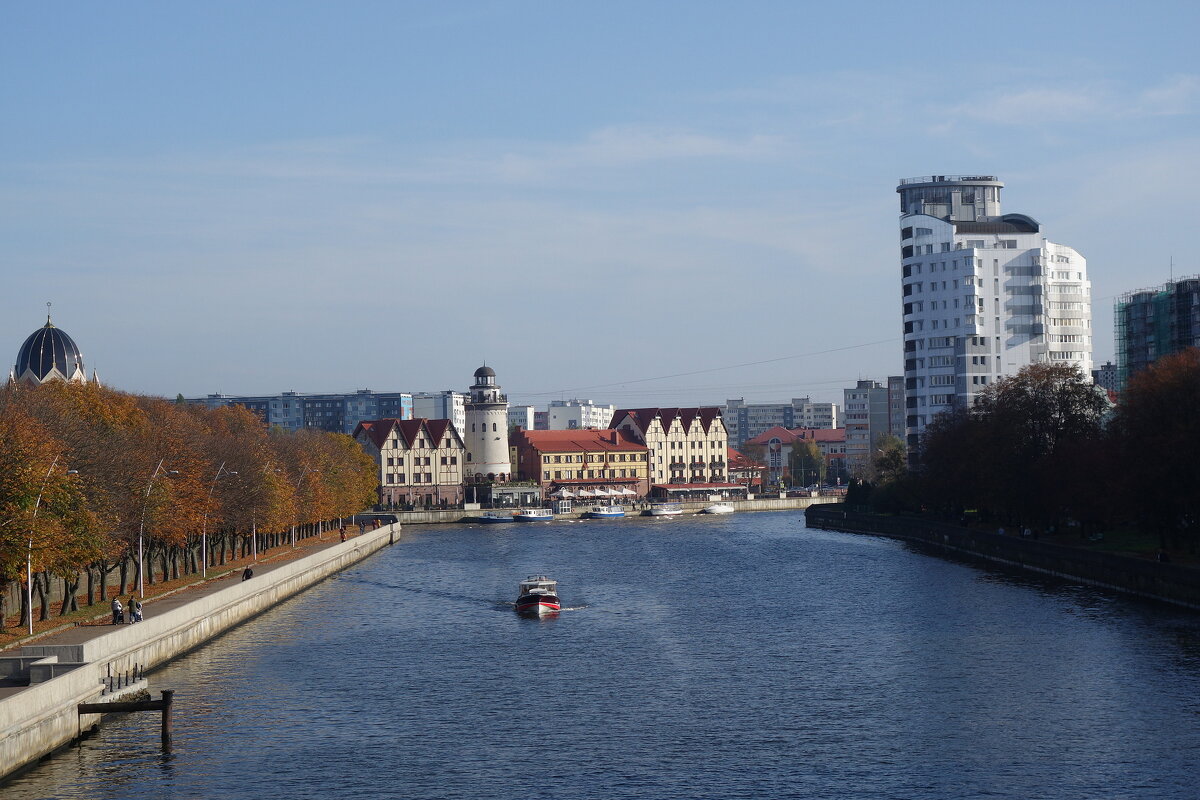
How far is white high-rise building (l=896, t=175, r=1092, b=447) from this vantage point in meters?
186

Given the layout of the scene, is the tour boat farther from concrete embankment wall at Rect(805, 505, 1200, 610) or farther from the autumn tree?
the autumn tree

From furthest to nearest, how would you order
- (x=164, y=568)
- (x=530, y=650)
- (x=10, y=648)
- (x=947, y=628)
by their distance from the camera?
(x=164, y=568) → (x=947, y=628) → (x=530, y=650) → (x=10, y=648)

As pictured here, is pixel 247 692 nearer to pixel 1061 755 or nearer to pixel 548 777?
pixel 548 777

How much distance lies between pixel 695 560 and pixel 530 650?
202ft

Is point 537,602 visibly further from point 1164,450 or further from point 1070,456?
point 1070,456

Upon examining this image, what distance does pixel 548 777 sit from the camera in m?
47.1

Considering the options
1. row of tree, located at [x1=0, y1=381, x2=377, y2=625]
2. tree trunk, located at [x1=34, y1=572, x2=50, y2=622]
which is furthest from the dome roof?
tree trunk, located at [x1=34, y1=572, x2=50, y2=622]

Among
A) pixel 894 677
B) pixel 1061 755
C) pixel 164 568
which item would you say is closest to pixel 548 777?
pixel 1061 755

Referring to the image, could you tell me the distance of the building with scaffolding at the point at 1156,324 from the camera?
16675cm

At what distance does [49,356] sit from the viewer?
637 ft

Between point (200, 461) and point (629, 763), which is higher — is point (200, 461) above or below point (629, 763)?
above

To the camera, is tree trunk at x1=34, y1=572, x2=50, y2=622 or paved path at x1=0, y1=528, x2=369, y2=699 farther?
tree trunk at x1=34, y1=572, x2=50, y2=622

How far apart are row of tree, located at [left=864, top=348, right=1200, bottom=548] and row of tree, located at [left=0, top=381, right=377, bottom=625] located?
2434 inches

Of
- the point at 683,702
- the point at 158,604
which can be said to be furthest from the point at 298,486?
the point at 683,702
